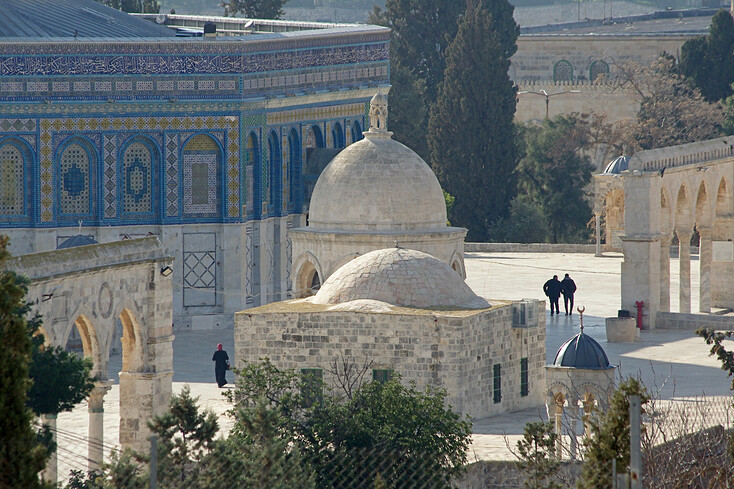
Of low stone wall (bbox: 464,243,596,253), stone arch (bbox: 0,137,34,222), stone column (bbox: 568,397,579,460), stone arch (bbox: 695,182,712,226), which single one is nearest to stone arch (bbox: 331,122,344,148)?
stone arch (bbox: 0,137,34,222)

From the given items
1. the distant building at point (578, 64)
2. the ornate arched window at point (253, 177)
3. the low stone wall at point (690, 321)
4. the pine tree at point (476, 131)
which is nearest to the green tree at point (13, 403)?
the low stone wall at point (690, 321)

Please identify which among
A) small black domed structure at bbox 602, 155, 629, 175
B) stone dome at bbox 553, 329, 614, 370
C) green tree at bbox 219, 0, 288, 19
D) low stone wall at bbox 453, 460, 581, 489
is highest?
green tree at bbox 219, 0, 288, 19

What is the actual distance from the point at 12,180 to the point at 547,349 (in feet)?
34.1

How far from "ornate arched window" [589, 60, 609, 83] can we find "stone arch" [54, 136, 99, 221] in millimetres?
40445

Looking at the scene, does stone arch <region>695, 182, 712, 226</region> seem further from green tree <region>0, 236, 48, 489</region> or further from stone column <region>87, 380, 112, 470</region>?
green tree <region>0, 236, 48, 489</region>

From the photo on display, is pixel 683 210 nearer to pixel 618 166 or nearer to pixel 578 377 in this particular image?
pixel 618 166

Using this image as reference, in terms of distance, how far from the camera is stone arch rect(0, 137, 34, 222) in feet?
111

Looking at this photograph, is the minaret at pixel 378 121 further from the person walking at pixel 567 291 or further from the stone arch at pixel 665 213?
the stone arch at pixel 665 213

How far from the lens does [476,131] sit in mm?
51312

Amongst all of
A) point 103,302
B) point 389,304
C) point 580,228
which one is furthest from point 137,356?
point 580,228

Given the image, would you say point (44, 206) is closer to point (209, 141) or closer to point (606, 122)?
point (209, 141)

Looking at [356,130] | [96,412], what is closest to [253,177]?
[356,130]

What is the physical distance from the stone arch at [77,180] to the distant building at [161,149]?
0.06 ft

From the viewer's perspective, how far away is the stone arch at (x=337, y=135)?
38.8 m
